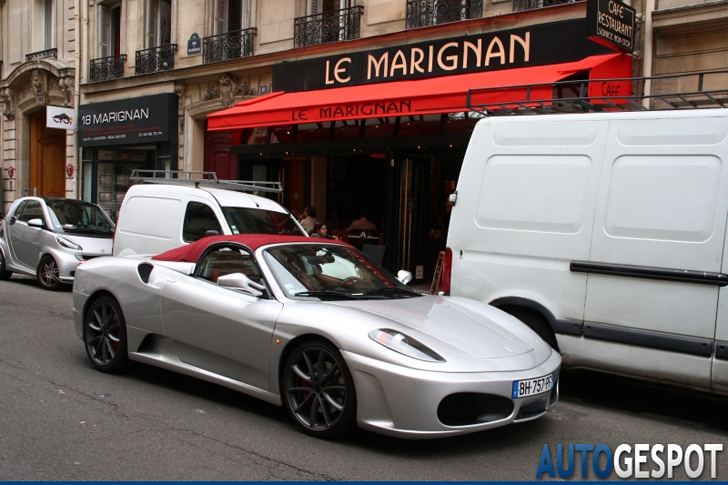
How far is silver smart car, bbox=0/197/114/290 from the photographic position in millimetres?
12711

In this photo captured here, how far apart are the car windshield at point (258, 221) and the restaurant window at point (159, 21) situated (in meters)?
12.2

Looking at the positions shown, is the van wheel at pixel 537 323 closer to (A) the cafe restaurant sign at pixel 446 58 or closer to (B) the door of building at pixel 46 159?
(A) the cafe restaurant sign at pixel 446 58


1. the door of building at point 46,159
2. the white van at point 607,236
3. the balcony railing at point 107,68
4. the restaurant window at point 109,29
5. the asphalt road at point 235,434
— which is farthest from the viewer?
the door of building at point 46,159

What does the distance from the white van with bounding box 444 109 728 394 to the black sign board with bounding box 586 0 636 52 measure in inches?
175

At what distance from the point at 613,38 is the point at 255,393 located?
7892mm

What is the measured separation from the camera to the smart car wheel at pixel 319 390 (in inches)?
179

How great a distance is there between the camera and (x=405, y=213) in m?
13.8

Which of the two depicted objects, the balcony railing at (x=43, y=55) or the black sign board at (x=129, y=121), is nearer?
the black sign board at (x=129, y=121)

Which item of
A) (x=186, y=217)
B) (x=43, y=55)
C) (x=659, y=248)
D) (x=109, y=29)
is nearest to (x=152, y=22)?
(x=109, y=29)

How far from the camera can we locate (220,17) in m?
18.6

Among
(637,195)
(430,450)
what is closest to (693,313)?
(637,195)

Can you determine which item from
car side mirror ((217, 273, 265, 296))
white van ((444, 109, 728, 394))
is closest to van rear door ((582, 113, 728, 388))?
white van ((444, 109, 728, 394))

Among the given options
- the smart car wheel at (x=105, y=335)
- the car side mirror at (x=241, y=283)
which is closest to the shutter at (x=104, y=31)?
the smart car wheel at (x=105, y=335)

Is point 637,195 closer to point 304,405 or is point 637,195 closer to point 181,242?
point 304,405
